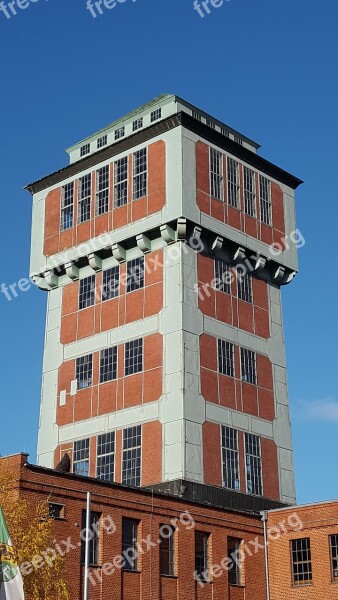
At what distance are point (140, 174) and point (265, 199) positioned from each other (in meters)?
8.31

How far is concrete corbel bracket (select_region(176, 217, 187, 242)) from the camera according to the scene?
155 ft

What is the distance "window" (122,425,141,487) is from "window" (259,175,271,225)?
15.5 m

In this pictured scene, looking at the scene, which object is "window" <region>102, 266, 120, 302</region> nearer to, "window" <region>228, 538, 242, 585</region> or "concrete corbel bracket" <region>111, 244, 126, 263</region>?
"concrete corbel bracket" <region>111, 244, 126, 263</region>

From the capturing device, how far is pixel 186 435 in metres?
44.1

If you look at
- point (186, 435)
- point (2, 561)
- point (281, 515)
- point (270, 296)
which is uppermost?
point (270, 296)

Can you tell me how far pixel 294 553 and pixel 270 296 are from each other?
15.7 m

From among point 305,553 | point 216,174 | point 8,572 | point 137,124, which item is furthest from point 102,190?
point 8,572

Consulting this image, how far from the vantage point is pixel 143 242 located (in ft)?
160

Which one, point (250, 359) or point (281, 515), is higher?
point (250, 359)

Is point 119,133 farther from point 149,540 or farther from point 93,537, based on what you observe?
point 93,537

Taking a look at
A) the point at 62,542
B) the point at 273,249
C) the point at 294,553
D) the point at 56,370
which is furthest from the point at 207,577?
the point at 273,249

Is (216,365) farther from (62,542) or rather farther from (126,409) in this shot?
(62,542)

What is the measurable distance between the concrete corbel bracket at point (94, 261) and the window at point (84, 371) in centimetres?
516

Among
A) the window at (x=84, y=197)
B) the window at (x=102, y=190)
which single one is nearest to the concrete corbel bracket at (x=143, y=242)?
the window at (x=102, y=190)
